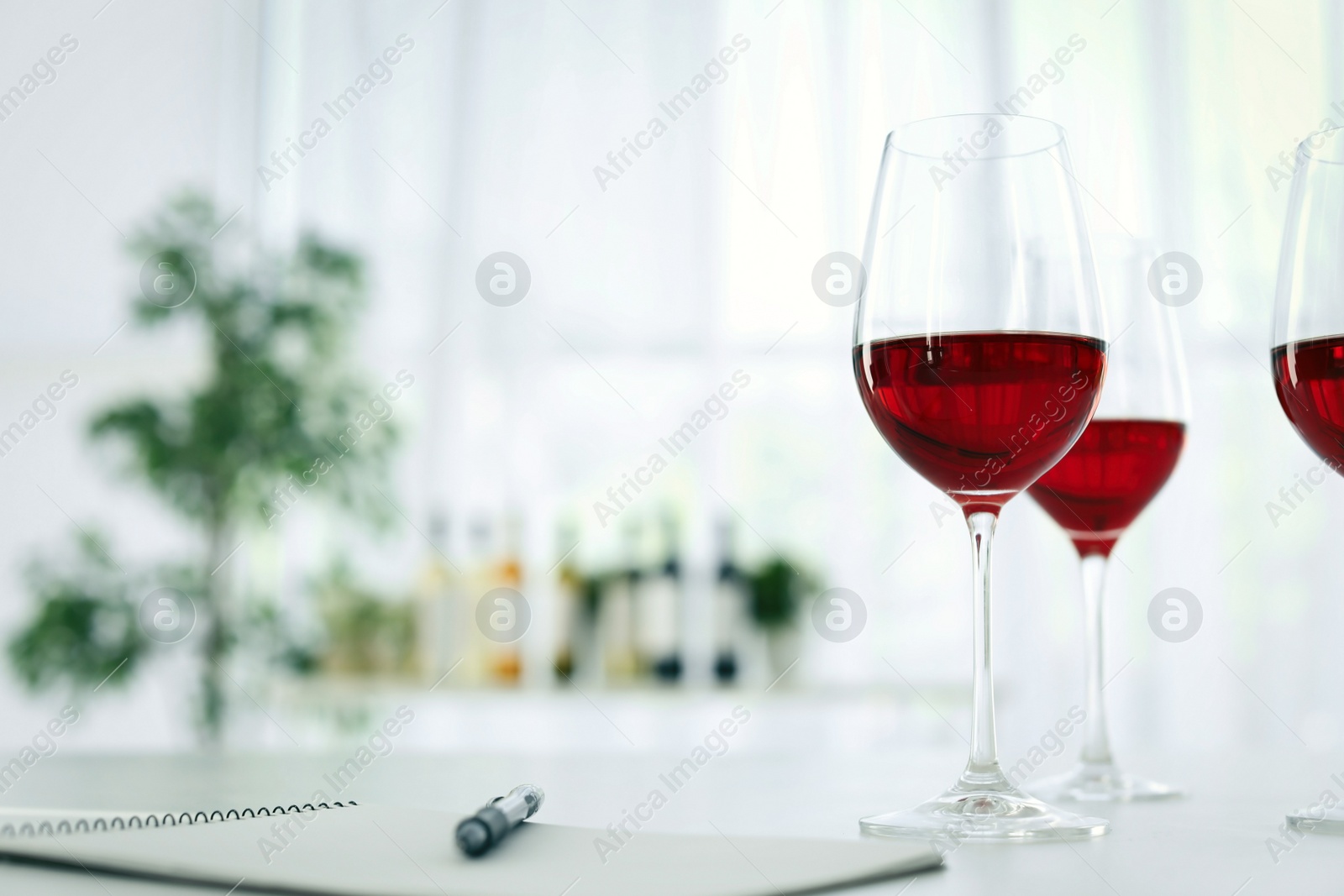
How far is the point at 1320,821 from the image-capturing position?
501mm

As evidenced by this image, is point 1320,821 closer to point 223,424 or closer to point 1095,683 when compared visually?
point 1095,683

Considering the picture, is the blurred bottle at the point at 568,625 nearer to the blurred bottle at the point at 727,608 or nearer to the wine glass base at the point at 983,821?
the blurred bottle at the point at 727,608

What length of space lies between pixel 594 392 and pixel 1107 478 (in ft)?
7.05

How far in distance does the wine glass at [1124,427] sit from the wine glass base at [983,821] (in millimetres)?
225

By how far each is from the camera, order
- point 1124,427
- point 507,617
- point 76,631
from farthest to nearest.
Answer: point 507,617
point 76,631
point 1124,427

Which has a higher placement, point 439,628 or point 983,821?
point 983,821

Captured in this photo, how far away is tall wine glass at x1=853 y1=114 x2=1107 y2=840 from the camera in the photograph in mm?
538

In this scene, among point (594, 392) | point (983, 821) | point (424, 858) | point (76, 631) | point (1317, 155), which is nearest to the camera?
point (424, 858)

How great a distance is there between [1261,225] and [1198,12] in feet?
1.79

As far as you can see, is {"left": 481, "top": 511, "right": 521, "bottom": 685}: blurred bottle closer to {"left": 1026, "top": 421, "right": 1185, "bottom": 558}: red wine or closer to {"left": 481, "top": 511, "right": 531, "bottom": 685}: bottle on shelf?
{"left": 481, "top": 511, "right": 531, "bottom": 685}: bottle on shelf

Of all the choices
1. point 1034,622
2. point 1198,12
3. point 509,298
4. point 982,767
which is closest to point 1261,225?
point 1198,12

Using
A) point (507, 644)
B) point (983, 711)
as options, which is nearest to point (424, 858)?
point (983, 711)

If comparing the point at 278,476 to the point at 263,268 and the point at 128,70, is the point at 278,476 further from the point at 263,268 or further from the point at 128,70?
the point at 128,70

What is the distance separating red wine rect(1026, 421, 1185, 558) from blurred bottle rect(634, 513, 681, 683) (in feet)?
5.69
